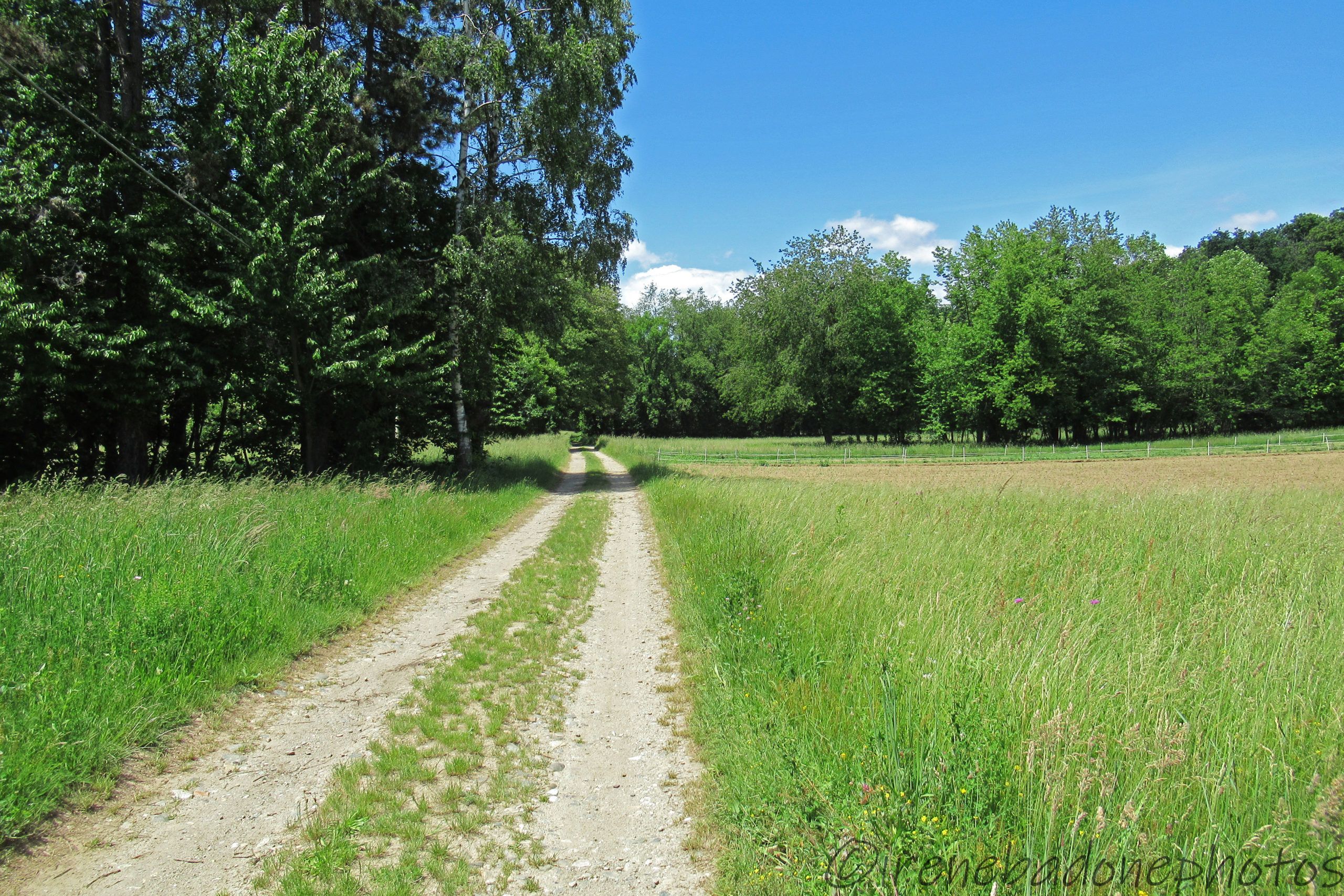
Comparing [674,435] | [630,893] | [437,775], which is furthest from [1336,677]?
[674,435]

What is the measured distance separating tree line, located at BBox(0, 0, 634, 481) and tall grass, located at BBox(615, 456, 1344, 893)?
11.5 meters

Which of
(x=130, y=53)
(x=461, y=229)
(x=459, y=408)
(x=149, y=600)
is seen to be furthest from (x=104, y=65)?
(x=149, y=600)

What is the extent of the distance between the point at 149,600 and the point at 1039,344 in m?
57.0

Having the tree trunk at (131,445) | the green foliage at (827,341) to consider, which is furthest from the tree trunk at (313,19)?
the green foliage at (827,341)

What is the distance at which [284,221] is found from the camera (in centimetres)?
1397

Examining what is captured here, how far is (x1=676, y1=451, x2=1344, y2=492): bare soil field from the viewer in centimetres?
2448

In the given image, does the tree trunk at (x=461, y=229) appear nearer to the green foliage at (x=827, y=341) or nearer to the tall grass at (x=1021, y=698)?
the tall grass at (x=1021, y=698)

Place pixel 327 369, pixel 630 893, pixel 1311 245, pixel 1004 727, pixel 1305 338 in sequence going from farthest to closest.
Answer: pixel 1311 245 → pixel 1305 338 → pixel 327 369 → pixel 1004 727 → pixel 630 893

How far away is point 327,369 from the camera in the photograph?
13.7 metres

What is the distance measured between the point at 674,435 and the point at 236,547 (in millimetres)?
81334

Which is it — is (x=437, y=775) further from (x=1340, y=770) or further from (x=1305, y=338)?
(x=1305, y=338)

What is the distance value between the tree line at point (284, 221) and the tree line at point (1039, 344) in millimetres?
28587

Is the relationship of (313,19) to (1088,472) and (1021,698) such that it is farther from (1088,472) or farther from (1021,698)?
(1088,472)

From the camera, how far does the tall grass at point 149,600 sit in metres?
3.85
